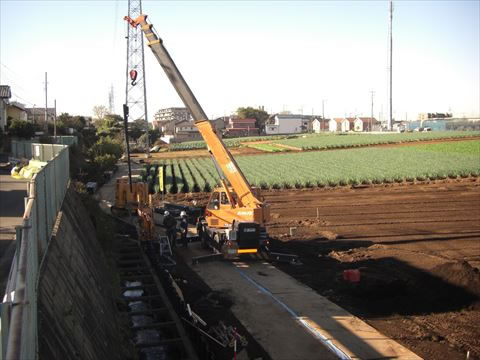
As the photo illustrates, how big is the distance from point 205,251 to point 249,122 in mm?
120860

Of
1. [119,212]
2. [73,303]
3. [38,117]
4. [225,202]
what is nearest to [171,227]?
[225,202]

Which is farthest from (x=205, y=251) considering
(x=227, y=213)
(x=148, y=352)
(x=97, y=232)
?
(x=148, y=352)

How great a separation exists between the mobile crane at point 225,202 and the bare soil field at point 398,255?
1.90 meters

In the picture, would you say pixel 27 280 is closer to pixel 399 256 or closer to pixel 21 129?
pixel 399 256

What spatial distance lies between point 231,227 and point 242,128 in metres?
120

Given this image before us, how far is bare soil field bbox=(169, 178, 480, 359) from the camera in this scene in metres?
12.2

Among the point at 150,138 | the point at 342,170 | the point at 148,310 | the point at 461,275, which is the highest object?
the point at 150,138

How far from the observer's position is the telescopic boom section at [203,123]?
17.8 m

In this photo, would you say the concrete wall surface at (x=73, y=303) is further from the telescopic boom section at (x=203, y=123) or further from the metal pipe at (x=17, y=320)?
the telescopic boom section at (x=203, y=123)

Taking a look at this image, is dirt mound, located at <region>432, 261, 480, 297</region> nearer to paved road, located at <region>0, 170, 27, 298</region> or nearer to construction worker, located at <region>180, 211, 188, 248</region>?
construction worker, located at <region>180, 211, 188, 248</region>

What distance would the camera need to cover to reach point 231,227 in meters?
17.4

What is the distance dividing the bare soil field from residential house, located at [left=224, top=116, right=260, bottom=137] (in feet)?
327

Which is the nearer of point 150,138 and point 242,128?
point 150,138

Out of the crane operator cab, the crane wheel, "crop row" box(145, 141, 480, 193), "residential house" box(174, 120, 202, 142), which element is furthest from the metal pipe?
"residential house" box(174, 120, 202, 142)
